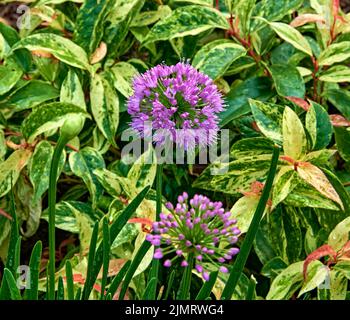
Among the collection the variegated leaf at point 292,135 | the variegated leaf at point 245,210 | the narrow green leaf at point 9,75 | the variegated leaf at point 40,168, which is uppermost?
the narrow green leaf at point 9,75

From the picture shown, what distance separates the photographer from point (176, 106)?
0.82 meters

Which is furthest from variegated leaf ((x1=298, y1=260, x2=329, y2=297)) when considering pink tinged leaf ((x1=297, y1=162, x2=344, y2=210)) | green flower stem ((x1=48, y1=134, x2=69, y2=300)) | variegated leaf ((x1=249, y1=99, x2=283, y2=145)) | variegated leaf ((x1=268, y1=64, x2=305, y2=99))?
green flower stem ((x1=48, y1=134, x2=69, y2=300))

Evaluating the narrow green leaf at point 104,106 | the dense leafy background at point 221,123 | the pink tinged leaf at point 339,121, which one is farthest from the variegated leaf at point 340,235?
the narrow green leaf at point 104,106

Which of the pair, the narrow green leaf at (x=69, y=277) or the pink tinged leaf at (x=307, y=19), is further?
the pink tinged leaf at (x=307, y=19)

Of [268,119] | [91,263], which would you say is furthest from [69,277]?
[268,119]

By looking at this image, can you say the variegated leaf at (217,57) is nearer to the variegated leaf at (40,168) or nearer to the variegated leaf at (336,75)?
the variegated leaf at (336,75)

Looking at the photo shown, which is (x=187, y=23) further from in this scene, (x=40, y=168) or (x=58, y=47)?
(x=40, y=168)

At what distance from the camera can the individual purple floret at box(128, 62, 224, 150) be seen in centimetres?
80

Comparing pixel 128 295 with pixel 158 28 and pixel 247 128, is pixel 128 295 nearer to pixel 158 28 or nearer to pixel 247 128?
pixel 247 128

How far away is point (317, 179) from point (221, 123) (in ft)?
0.78

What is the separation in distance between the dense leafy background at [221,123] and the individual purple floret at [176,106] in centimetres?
43

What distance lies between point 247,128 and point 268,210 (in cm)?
21

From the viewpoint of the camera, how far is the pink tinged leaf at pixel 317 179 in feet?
3.98
